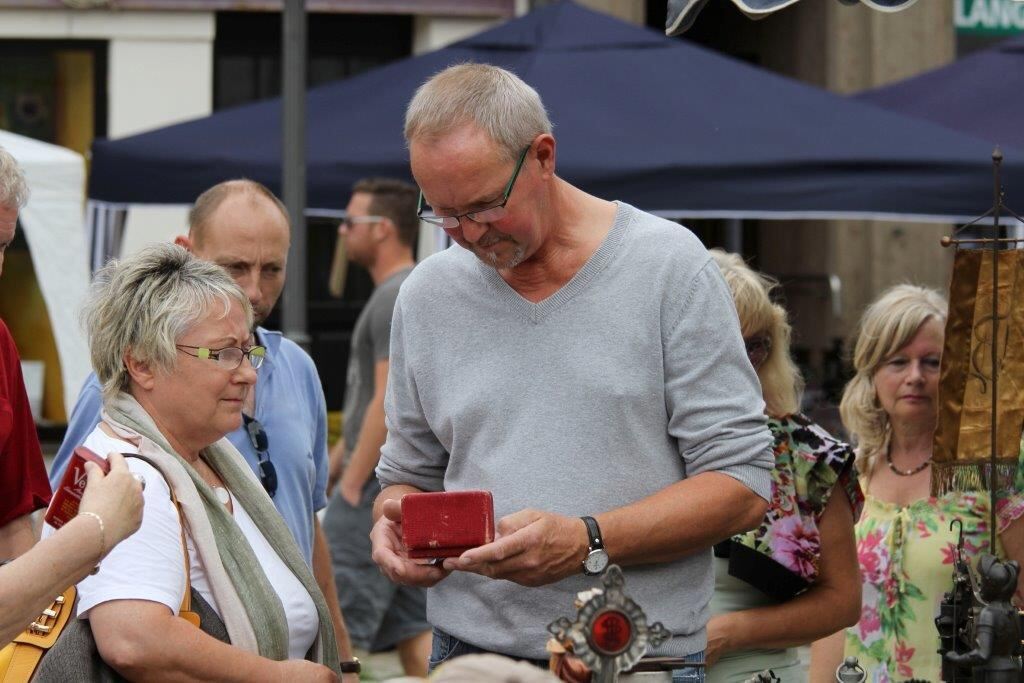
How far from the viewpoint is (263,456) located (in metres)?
3.64

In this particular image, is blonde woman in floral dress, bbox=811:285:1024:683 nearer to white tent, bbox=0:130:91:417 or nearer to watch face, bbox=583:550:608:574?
watch face, bbox=583:550:608:574

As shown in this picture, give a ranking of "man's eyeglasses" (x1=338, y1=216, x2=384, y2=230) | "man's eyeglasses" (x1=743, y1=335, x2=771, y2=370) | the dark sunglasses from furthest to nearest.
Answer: "man's eyeglasses" (x1=338, y1=216, x2=384, y2=230) → "man's eyeglasses" (x1=743, y1=335, x2=771, y2=370) → the dark sunglasses

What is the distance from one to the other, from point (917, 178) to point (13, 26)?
269 inches

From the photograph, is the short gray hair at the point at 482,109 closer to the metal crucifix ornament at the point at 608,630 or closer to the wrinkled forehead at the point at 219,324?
the wrinkled forehead at the point at 219,324

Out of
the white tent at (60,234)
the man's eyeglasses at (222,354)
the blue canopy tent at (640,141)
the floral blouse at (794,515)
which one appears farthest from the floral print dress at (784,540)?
the white tent at (60,234)

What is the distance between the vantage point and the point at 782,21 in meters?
13.0

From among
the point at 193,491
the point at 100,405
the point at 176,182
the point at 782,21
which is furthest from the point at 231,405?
the point at 782,21

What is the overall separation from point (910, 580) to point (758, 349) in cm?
70

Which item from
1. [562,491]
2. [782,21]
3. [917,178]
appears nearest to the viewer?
[562,491]

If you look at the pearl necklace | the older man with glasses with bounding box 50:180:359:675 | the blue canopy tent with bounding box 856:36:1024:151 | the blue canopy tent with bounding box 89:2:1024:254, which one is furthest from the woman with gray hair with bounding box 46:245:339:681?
the blue canopy tent with bounding box 856:36:1024:151

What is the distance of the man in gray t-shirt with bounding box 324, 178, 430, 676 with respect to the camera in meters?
6.32

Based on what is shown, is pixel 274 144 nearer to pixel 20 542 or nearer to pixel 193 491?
pixel 20 542

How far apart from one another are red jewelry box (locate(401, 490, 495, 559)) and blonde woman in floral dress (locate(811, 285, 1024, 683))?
1.56 metres

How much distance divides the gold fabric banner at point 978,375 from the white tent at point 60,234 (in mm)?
5218
